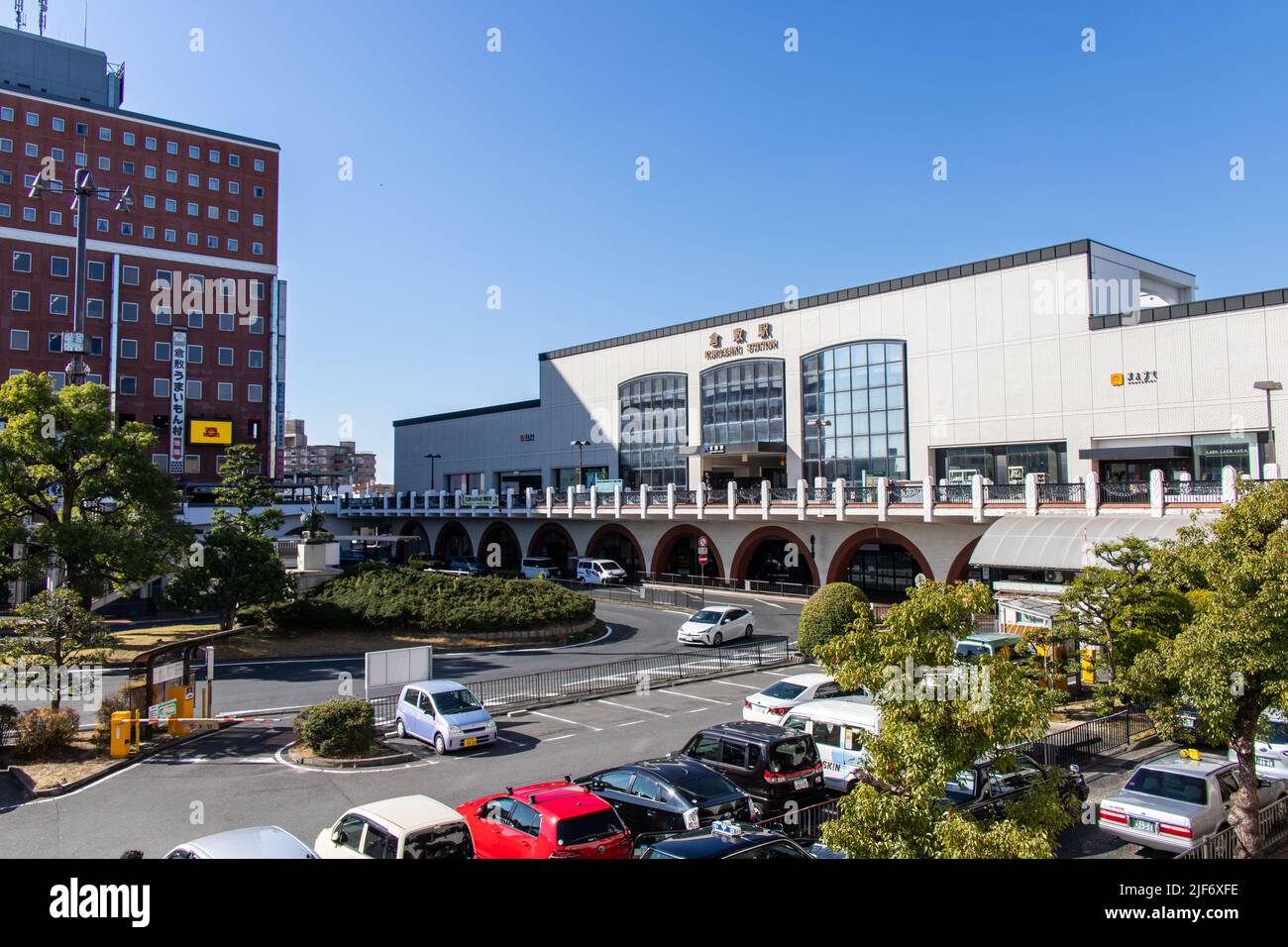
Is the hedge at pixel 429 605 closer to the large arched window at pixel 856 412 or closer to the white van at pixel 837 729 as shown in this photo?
the large arched window at pixel 856 412

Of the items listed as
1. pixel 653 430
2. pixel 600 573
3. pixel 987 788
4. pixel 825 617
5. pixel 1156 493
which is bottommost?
pixel 987 788

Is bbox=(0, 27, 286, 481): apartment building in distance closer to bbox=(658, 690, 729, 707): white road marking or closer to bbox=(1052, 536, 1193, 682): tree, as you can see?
bbox=(658, 690, 729, 707): white road marking

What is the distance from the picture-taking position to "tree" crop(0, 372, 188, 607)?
2656 cm

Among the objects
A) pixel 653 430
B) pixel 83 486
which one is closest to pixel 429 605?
pixel 83 486

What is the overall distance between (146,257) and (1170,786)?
68652 millimetres

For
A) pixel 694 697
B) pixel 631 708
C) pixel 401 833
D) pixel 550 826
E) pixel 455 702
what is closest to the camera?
pixel 401 833

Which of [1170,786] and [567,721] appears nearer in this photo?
[1170,786]

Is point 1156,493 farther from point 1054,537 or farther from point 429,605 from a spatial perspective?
point 429,605

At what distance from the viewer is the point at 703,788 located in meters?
13.2

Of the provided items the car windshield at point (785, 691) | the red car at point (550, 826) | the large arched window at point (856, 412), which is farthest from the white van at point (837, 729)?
the large arched window at point (856, 412)

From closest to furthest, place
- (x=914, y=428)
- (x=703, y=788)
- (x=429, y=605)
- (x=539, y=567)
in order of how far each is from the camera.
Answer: (x=703, y=788) → (x=429, y=605) → (x=914, y=428) → (x=539, y=567)

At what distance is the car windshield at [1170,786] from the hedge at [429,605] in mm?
24241

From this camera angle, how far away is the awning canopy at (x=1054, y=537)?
96.1 feet
